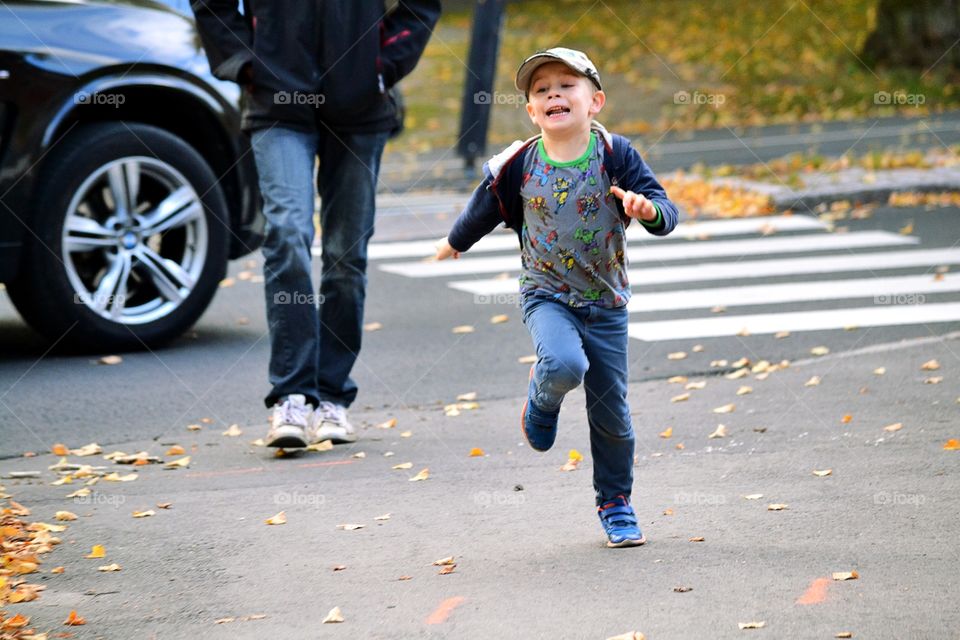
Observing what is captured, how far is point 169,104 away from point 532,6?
19317mm

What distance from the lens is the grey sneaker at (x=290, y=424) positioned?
5926 mm

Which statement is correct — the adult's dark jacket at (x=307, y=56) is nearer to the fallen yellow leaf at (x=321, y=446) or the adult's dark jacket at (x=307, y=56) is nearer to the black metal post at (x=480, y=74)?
the fallen yellow leaf at (x=321, y=446)

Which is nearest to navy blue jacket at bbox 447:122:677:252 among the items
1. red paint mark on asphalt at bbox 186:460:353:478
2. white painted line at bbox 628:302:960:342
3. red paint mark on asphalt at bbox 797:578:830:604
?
red paint mark on asphalt at bbox 797:578:830:604

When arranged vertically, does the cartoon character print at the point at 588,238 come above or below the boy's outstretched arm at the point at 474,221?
below

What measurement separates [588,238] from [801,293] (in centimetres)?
492

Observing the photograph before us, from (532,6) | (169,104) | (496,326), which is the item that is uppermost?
(532,6)

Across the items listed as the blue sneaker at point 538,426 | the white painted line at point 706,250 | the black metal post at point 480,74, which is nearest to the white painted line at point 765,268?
the white painted line at point 706,250

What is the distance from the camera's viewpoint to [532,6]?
26641 mm

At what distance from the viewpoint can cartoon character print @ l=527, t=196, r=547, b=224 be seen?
4.59 meters

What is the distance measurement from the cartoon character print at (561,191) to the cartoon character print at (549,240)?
7 centimetres

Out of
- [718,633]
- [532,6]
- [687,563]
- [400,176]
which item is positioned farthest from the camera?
[532,6]

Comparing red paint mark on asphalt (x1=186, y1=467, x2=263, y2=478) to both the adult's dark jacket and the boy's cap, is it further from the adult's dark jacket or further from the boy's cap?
the boy's cap

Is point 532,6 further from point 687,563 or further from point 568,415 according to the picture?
point 687,563

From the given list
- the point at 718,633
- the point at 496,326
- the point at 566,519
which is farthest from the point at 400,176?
the point at 718,633
